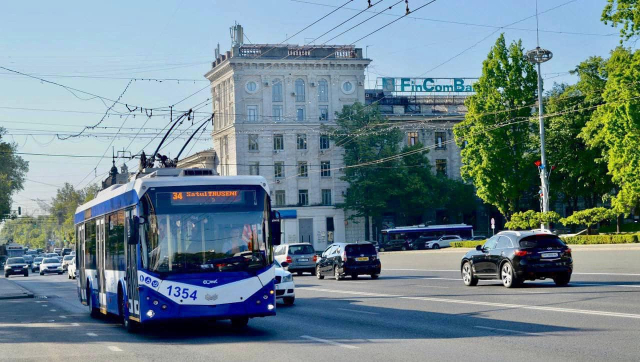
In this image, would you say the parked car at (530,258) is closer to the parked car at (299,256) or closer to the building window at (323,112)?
the parked car at (299,256)

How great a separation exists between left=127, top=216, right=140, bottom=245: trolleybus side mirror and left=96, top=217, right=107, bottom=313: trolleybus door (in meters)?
4.69

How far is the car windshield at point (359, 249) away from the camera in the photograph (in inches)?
1469

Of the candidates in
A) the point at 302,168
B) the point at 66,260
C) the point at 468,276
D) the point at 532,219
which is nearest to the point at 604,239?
the point at 532,219

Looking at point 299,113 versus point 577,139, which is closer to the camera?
point 577,139

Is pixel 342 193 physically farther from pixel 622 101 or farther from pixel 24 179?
pixel 622 101

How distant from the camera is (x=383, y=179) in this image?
90188 mm

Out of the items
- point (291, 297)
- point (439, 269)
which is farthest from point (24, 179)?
point (291, 297)

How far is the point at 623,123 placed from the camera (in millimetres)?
58375

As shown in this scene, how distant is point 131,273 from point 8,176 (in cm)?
8008

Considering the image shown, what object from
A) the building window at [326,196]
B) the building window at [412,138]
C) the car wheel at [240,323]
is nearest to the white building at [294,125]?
the building window at [326,196]

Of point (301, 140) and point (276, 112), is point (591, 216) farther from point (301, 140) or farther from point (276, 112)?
point (276, 112)

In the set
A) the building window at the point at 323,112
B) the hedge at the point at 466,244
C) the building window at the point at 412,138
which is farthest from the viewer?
the building window at the point at 412,138

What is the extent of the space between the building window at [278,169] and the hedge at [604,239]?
46.2m

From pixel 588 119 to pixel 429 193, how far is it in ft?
67.8
